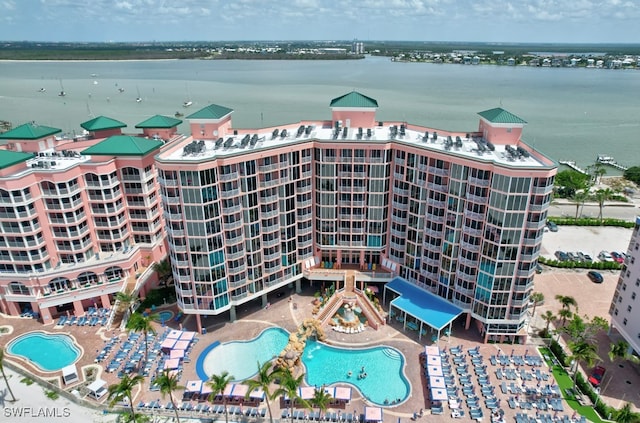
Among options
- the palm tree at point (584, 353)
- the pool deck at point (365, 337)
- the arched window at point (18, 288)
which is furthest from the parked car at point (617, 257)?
the arched window at point (18, 288)

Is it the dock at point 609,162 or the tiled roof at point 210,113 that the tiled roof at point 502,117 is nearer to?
the tiled roof at point 210,113

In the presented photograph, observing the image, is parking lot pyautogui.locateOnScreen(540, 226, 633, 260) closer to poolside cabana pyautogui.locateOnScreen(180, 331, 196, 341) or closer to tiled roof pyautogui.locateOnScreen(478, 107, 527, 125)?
tiled roof pyautogui.locateOnScreen(478, 107, 527, 125)

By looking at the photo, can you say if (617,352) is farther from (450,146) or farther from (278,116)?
(278,116)

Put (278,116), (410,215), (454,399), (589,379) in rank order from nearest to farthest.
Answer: (454,399)
(589,379)
(410,215)
(278,116)

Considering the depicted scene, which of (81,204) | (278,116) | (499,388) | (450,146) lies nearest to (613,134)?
(278,116)

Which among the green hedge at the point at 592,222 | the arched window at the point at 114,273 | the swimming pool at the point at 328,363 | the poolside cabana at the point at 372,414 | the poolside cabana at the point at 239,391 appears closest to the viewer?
the poolside cabana at the point at 372,414

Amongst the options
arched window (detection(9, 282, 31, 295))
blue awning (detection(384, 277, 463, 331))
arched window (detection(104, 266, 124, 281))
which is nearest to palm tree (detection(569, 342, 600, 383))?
blue awning (detection(384, 277, 463, 331))

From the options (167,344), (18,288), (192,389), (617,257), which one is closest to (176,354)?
(167,344)
